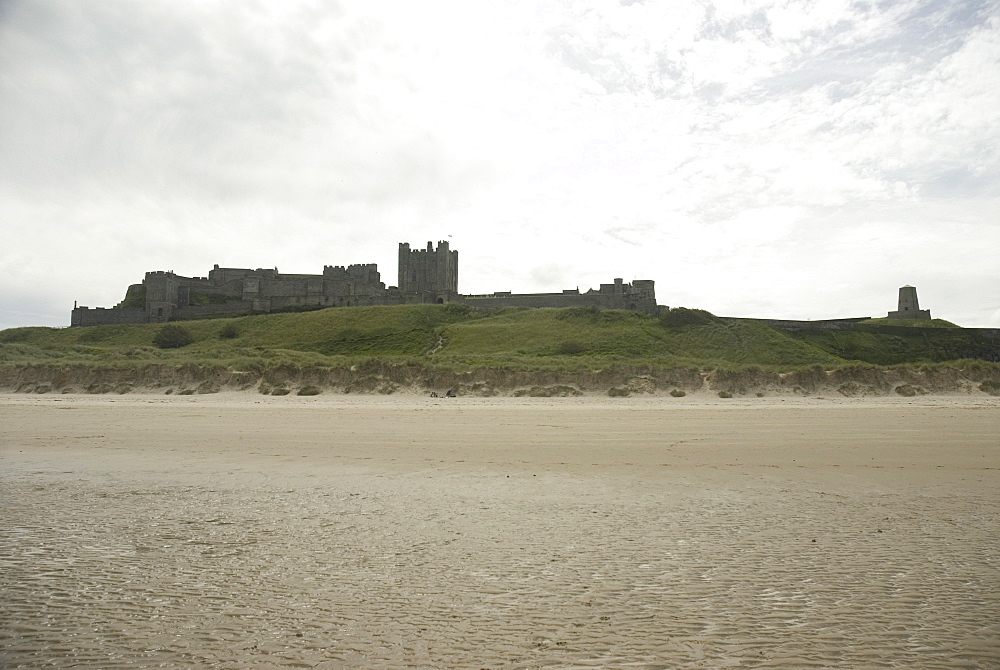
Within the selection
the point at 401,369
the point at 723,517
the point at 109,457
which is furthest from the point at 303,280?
the point at 723,517

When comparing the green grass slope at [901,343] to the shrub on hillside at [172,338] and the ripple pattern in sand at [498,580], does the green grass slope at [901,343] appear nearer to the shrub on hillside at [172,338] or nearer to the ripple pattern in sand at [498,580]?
the ripple pattern in sand at [498,580]

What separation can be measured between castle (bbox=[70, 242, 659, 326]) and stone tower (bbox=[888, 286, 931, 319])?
103ft

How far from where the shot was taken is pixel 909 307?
74125 mm

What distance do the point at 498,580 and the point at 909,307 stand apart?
85.8 metres

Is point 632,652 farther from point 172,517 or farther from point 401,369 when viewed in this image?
point 401,369

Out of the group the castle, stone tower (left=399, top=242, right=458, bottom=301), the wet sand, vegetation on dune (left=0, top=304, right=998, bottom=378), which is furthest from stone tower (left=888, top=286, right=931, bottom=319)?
the wet sand

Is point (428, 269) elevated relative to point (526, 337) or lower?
elevated

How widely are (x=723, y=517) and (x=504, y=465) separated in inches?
134

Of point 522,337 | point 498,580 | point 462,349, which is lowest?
point 498,580

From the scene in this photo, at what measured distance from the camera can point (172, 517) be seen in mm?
5637

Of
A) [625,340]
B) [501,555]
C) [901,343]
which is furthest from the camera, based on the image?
[901,343]

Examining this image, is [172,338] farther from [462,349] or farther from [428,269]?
[428,269]

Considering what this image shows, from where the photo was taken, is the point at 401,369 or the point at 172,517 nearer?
the point at 172,517

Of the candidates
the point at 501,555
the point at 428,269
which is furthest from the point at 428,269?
the point at 501,555
